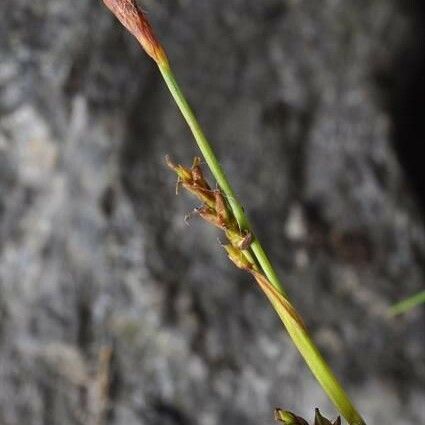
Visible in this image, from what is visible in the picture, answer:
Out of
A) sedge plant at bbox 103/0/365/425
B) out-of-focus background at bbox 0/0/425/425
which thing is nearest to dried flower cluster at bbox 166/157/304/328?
sedge plant at bbox 103/0/365/425

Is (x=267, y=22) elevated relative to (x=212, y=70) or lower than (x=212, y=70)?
elevated

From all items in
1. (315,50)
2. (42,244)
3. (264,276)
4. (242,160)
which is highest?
(315,50)

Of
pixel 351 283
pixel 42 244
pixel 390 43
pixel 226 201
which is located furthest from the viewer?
pixel 390 43

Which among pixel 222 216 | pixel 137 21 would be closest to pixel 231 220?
pixel 222 216

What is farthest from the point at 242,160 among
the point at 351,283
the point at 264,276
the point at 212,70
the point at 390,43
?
the point at 264,276

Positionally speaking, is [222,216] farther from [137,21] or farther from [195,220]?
[195,220]

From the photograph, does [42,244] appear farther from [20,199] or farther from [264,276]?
[264,276]

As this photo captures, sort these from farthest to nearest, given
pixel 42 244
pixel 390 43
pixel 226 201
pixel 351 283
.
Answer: pixel 390 43 < pixel 351 283 < pixel 42 244 < pixel 226 201
